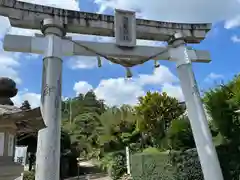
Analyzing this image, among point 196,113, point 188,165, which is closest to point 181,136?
point 188,165

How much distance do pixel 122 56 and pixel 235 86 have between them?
3995mm

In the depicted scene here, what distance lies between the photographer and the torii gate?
499cm

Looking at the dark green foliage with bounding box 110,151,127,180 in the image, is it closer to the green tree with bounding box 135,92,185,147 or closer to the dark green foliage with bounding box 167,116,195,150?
the green tree with bounding box 135,92,185,147

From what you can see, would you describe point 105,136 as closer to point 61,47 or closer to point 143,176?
point 143,176

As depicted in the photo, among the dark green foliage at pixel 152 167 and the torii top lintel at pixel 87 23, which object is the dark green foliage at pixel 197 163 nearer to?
the dark green foliage at pixel 152 167

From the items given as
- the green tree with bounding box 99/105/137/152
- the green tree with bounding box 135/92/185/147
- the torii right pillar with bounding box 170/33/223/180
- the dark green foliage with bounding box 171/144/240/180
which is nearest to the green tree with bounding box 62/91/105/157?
the green tree with bounding box 99/105/137/152

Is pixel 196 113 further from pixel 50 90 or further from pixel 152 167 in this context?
pixel 152 167

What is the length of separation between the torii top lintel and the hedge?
357 centimetres

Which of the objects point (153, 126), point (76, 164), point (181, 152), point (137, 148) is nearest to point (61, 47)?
point (181, 152)

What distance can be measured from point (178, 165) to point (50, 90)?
5.37m

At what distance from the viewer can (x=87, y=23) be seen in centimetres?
612

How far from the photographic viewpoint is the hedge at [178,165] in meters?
8.11

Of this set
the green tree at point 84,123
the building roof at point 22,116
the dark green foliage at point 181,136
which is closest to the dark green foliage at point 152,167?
the dark green foliage at point 181,136

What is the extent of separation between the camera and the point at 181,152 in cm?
862
